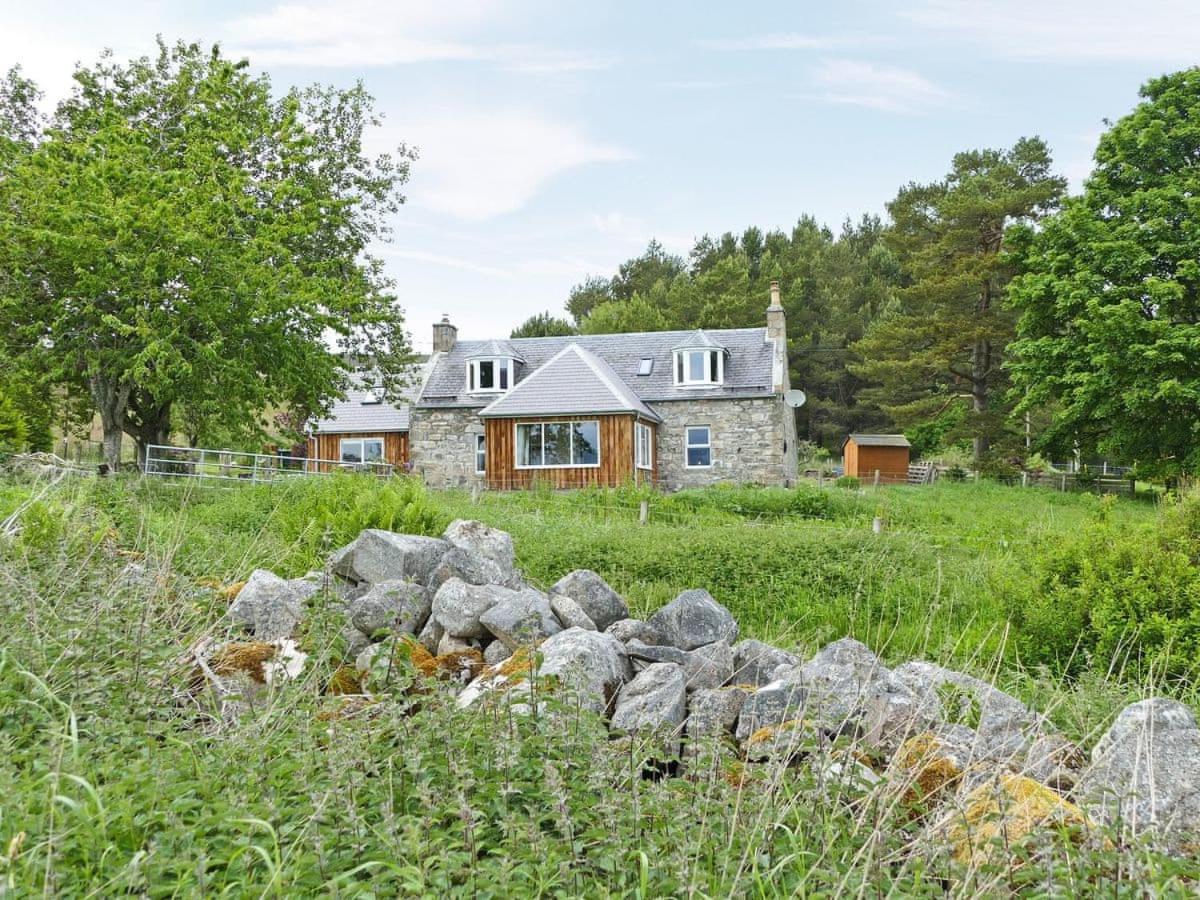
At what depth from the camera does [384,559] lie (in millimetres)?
6727

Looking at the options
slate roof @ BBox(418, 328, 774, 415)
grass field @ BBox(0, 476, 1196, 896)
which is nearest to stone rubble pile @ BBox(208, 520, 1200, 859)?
grass field @ BBox(0, 476, 1196, 896)

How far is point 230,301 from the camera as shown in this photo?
49.5 ft

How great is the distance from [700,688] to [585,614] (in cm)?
Result: 174

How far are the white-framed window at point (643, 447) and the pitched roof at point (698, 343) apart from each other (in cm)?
292

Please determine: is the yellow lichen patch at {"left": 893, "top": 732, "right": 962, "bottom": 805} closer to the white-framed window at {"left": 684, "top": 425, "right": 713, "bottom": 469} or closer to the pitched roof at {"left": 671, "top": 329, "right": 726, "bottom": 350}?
the white-framed window at {"left": 684, "top": 425, "right": 713, "bottom": 469}

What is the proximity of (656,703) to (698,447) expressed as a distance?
69.7ft

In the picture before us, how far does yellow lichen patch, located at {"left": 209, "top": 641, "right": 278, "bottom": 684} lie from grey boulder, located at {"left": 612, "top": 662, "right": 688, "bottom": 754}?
6.69 feet

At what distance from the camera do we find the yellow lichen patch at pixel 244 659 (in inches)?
187

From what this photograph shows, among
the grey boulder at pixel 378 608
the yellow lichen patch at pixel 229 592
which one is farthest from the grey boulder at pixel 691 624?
the yellow lichen patch at pixel 229 592

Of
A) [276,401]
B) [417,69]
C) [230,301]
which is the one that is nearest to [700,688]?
[417,69]

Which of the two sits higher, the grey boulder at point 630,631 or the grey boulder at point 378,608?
the grey boulder at point 378,608

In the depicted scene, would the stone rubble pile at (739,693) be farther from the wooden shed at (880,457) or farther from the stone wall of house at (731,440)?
the wooden shed at (880,457)

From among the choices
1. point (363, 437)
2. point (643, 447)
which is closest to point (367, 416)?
point (363, 437)

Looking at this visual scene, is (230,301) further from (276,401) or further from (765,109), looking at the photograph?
(765,109)
